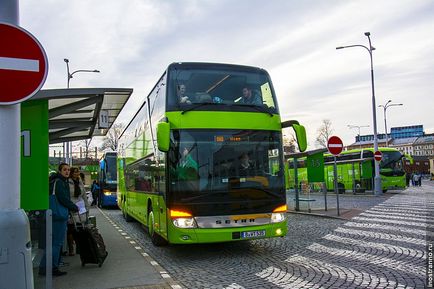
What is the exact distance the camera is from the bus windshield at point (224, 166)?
858 centimetres

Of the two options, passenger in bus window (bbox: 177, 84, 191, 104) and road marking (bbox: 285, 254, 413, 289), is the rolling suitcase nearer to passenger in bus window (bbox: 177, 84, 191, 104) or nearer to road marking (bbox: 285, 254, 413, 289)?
passenger in bus window (bbox: 177, 84, 191, 104)

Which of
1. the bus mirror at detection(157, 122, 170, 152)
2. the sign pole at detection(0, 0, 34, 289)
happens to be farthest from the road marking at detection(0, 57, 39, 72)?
the bus mirror at detection(157, 122, 170, 152)

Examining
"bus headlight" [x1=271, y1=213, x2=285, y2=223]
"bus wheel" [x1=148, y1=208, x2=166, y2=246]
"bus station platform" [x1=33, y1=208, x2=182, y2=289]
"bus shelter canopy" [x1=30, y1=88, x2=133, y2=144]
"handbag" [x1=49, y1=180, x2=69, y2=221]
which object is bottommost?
"bus station platform" [x1=33, y1=208, x2=182, y2=289]

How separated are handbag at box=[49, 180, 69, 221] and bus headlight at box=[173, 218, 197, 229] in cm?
198

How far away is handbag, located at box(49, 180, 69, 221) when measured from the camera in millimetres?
7480

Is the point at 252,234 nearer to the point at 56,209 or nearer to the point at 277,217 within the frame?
the point at 277,217

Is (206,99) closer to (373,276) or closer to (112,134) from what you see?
(373,276)

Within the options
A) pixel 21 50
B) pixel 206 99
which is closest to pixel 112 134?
pixel 206 99

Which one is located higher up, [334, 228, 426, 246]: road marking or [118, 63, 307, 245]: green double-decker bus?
[118, 63, 307, 245]: green double-decker bus

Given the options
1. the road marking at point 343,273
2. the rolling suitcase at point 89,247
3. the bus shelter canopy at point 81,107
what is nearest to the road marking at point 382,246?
the road marking at point 343,273

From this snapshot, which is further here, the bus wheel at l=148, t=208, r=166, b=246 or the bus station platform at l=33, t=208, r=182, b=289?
the bus wheel at l=148, t=208, r=166, b=246

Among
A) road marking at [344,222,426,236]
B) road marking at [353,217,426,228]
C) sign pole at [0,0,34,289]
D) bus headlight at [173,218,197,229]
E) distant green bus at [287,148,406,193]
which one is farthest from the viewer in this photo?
distant green bus at [287,148,406,193]

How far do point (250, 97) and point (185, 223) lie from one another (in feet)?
9.43

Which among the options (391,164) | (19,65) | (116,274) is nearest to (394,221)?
(116,274)
